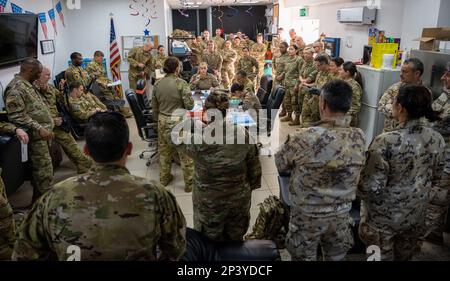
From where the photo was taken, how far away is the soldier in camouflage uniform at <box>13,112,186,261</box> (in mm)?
1265

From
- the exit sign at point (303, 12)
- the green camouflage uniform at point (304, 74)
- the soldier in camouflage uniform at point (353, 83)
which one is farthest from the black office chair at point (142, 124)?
the exit sign at point (303, 12)

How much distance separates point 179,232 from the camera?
1.47 metres

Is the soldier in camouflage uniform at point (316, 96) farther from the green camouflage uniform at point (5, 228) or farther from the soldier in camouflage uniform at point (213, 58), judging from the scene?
the green camouflage uniform at point (5, 228)

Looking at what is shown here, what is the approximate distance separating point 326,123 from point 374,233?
0.84 metres

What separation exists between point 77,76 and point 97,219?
5683 millimetres

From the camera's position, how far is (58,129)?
4328 mm

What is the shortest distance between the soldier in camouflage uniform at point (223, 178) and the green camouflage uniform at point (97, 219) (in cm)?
92

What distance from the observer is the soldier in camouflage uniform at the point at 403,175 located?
1940 millimetres

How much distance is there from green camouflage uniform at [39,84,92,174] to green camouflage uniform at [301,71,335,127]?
11.0ft

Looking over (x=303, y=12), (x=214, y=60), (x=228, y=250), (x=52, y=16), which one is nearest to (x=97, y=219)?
(x=228, y=250)

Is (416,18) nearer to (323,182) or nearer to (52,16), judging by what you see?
(323,182)

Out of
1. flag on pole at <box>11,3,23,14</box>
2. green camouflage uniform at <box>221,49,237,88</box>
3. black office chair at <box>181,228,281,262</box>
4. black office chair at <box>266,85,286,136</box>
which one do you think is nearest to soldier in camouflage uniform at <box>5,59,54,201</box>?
flag on pole at <box>11,3,23,14</box>
